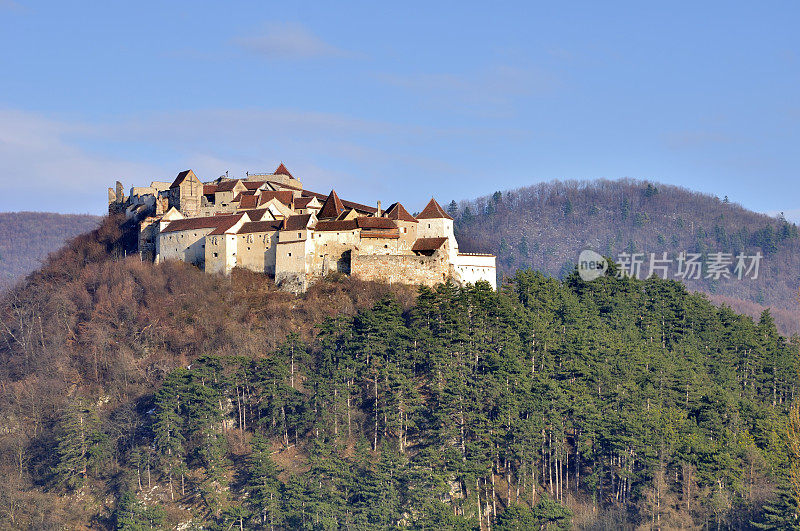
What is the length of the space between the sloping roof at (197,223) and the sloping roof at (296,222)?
393 cm

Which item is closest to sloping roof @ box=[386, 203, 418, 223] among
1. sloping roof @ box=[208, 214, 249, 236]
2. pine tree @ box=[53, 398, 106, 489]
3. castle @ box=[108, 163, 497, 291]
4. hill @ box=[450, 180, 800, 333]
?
castle @ box=[108, 163, 497, 291]

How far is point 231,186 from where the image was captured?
2793 inches

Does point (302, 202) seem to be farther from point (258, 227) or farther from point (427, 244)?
point (427, 244)

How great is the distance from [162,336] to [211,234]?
7.70 metres

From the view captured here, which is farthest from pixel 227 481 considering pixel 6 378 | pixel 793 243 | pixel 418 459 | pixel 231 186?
pixel 793 243

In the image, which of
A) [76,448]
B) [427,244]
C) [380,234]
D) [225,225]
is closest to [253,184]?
[225,225]

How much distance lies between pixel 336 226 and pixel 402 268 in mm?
4856

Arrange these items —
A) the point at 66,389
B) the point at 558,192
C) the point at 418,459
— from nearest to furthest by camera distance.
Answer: the point at 418,459 < the point at 66,389 < the point at 558,192

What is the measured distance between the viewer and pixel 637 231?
603 feet

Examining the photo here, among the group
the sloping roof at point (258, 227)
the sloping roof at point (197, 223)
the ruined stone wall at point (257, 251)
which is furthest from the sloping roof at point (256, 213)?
the ruined stone wall at point (257, 251)

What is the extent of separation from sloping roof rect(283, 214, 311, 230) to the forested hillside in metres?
3.68

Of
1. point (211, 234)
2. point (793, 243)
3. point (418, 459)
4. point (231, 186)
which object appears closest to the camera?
point (418, 459)

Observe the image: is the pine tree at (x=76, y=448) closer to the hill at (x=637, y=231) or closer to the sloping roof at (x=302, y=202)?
the sloping roof at (x=302, y=202)

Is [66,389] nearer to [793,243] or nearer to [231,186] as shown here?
[231,186]
